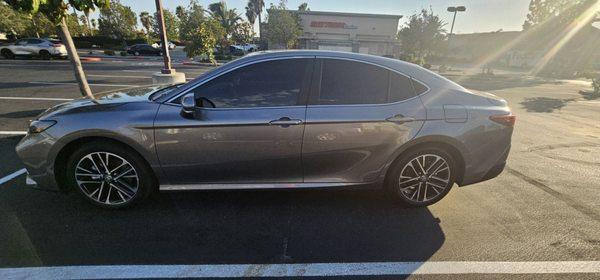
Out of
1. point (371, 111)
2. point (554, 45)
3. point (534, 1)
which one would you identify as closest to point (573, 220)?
point (371, 111)

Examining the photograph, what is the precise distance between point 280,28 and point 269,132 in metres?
36.4

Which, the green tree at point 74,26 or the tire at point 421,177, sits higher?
the green tree at point 74,26

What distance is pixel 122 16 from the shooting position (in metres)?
48.3

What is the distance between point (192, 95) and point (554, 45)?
4111cm

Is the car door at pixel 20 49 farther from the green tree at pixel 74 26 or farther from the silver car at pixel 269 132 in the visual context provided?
the silver car at pixel 269 132

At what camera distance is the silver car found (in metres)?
2.98

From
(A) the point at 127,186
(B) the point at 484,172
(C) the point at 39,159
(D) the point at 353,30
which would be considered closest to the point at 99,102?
(C) the point at 39,159

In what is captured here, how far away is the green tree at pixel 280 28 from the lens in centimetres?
3697

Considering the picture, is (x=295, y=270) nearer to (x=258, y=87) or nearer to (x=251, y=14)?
(x=258, y=87)

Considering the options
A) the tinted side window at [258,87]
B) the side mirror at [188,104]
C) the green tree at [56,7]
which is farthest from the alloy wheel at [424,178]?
the green tree at [56,7]

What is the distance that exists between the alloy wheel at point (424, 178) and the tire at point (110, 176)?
2615 millimetres

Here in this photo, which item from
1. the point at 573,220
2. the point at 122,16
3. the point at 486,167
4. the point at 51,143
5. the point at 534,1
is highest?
the point at 534,1

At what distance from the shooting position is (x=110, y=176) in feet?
10.4

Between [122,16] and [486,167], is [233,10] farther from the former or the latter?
[486,167]
